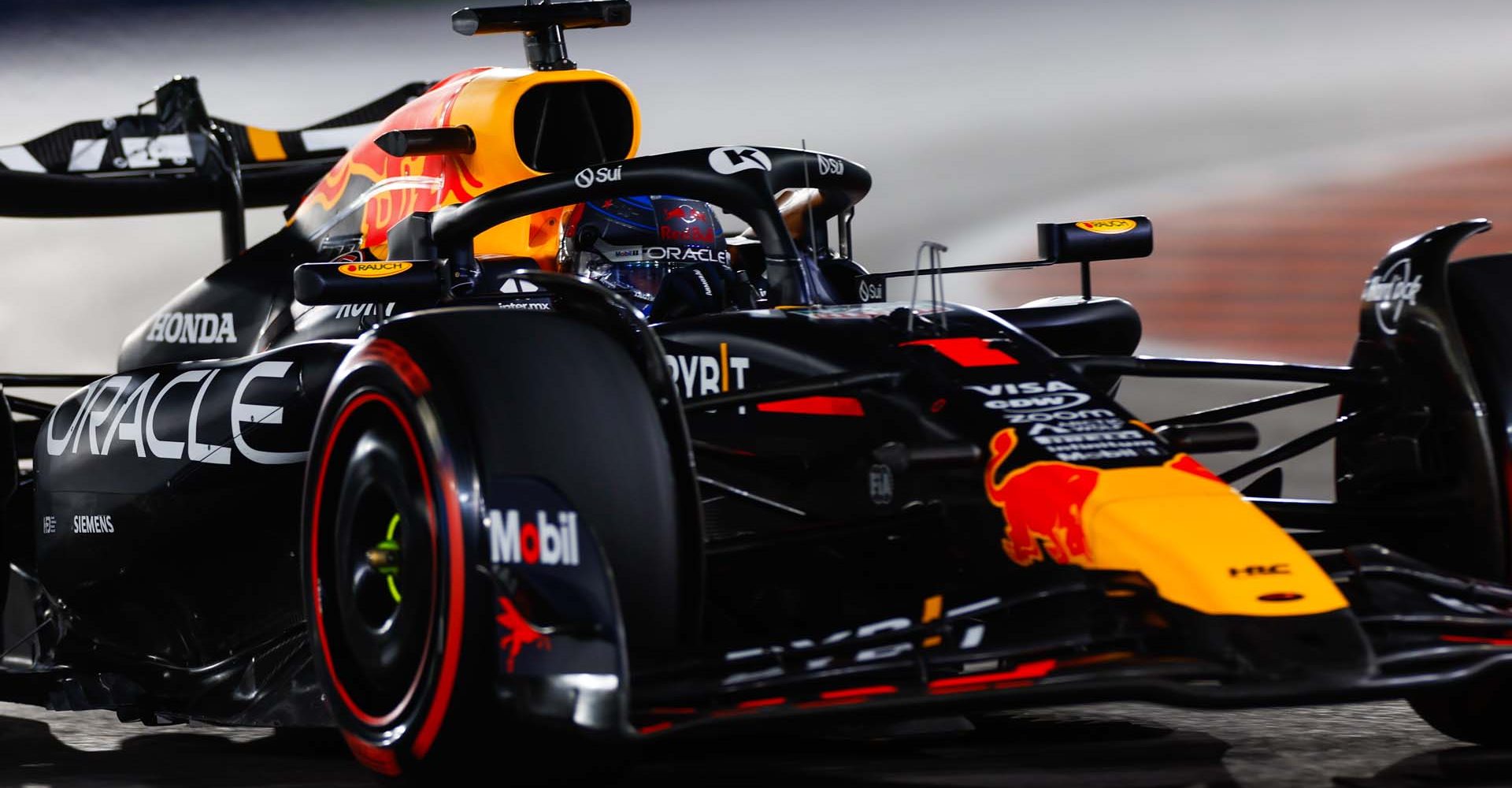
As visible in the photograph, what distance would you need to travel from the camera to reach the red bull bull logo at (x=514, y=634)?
296cm

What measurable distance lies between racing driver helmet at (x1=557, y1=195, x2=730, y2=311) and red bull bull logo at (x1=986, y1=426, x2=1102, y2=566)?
4.87 ft

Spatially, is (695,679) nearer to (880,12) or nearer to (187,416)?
(187,416)

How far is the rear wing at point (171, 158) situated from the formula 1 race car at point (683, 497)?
1267 mm

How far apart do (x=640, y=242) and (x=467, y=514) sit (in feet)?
6.06

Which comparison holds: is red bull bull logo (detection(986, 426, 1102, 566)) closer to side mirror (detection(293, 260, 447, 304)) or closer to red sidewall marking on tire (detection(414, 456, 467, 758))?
red sidewall marking on tire (detection(414, 456, 467, 758))

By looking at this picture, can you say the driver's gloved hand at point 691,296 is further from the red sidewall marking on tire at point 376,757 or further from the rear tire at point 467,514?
the red sidewall marking on tire at point 376,757

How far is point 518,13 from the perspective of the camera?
5.57 meters

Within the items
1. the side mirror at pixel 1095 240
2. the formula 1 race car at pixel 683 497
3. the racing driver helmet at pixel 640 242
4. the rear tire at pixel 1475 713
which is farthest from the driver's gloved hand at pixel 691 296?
the rear tire at pixel 1475 713

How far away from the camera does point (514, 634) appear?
2.97 m

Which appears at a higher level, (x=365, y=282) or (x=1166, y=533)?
(x=365, y=282)

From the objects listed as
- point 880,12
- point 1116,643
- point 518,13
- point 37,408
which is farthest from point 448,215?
point 880,12

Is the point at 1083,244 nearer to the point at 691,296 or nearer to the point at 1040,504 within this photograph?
the point at 691,296

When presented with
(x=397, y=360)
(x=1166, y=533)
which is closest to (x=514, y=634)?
(x=397, y=360)

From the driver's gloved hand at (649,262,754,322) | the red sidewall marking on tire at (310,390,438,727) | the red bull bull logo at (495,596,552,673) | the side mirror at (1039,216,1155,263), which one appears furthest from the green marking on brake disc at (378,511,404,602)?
the side mirror at (1039,216,1155,263)
